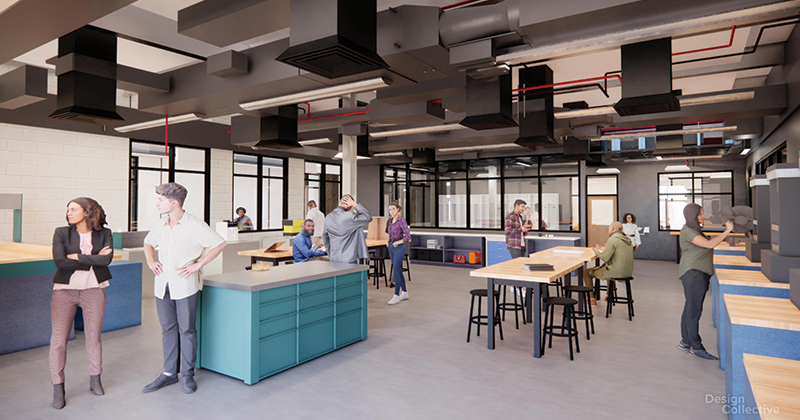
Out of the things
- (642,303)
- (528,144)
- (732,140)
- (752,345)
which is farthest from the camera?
(732,140)

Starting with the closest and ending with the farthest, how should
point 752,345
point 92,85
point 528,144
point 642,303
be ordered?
point 752,345, point 92,85, point 528,144, point 642,303

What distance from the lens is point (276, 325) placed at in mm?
3930

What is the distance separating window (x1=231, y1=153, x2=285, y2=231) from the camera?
11.3 meters

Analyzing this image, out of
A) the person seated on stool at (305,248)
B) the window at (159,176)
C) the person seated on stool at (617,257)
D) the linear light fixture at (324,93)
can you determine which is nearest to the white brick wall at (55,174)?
the window at (159,176)

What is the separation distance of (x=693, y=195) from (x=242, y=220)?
12.8 m

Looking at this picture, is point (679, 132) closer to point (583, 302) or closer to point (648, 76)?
point (583, 302)

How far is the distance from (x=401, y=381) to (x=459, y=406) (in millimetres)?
679

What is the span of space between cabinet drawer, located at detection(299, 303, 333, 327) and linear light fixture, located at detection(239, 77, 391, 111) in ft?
7.57

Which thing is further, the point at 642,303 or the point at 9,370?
the point at 642,303

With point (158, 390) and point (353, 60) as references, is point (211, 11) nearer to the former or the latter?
point (353, 60)

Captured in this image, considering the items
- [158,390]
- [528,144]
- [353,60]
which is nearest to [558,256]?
[528,144]

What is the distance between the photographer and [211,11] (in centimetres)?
352

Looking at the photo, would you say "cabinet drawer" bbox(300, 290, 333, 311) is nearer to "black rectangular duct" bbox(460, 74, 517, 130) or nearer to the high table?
the high table

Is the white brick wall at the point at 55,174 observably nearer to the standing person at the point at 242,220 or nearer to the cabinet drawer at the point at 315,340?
the standing person at the point at 242,220
